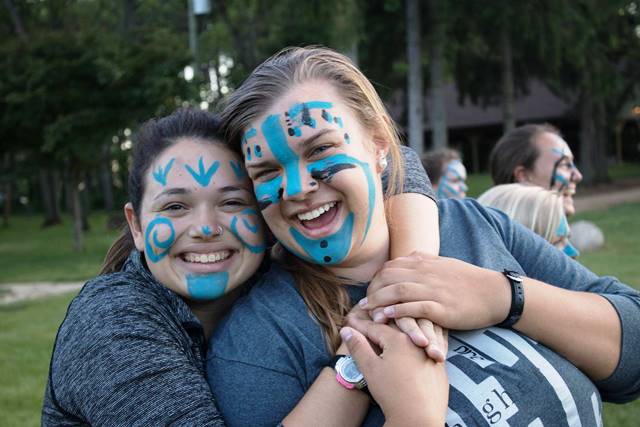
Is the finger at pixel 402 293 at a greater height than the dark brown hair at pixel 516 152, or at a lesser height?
lesser

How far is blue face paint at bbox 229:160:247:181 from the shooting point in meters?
2.13

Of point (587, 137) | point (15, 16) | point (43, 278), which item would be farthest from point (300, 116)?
point (587, 137)

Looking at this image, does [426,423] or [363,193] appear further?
[363,193]

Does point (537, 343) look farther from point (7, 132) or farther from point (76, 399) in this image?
point (7, 132)

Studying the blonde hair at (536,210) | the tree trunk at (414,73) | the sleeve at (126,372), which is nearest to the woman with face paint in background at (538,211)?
the blonde hair at (536,210)

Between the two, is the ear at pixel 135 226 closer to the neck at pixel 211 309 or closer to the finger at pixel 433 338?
the neck at pixel 211 309

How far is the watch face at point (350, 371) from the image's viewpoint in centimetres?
174

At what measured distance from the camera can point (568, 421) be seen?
179 cm

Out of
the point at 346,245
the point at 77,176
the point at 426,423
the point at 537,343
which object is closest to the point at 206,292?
the point at 346,245

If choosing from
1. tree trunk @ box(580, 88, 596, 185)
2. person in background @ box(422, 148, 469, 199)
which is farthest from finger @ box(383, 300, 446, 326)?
tree trunk @ box(580, 88, 596, 185)

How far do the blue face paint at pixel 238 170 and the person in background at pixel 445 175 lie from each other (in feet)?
15.2

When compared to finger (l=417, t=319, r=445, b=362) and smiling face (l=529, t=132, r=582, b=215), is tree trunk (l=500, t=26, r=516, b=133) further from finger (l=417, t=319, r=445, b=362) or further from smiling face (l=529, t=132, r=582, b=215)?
finger (l=417, t=319, r=445, b=362)

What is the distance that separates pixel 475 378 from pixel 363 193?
599 mm

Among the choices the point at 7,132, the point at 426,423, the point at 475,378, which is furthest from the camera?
the point at 7,132
